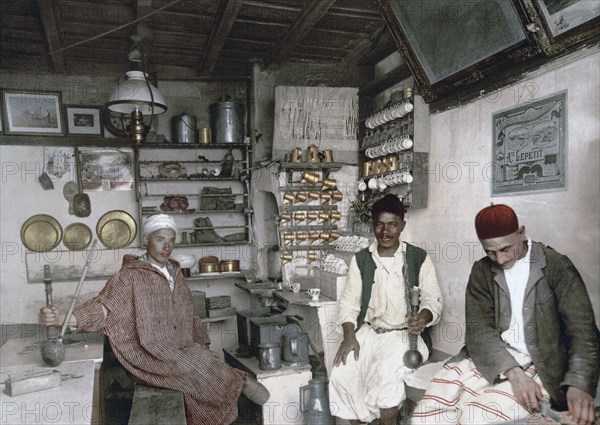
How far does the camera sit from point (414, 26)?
3621mm

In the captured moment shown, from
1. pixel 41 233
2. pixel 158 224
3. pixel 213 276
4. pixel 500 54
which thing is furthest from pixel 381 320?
pixel 41 233

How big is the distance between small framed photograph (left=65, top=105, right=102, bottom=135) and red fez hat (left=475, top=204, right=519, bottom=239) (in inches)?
200

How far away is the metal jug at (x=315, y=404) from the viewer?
12.2ft

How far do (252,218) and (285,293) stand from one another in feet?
5.34

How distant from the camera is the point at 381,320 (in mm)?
3508

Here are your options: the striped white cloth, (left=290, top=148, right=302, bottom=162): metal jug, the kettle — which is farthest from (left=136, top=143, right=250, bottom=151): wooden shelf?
the striped white cloth

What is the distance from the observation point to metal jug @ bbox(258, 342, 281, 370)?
3.96m

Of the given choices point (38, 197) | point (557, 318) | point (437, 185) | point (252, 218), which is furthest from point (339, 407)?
point (38, 197)

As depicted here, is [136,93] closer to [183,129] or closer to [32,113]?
[183,129]

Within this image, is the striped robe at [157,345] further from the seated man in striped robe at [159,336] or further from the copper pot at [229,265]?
the copper pot at [229,265]

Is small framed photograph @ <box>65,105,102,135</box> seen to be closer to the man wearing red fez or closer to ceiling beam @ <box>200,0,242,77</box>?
ceiling beam @ <box>200,0,242,77</box>

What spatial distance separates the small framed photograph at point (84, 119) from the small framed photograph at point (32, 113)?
11 cm

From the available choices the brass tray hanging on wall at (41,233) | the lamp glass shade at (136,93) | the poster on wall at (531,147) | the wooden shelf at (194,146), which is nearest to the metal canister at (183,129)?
the wooden shelf at (194,146)

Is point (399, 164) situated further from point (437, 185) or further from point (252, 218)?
point (252, 218)
